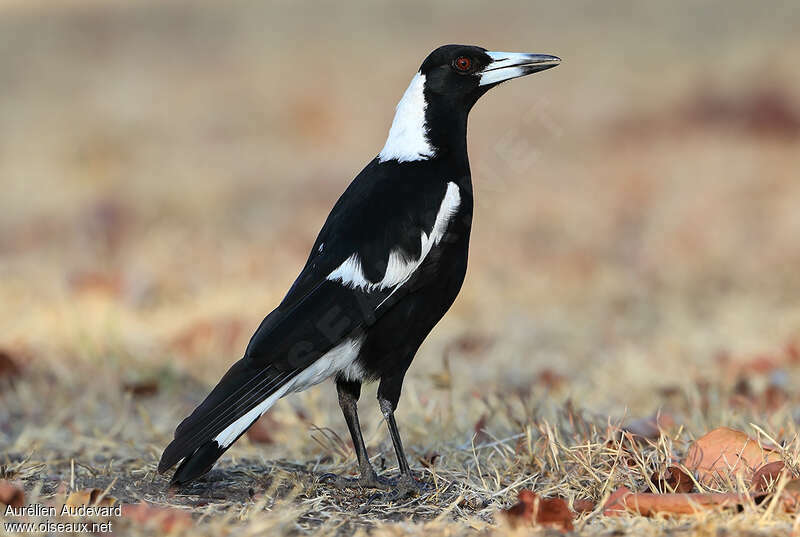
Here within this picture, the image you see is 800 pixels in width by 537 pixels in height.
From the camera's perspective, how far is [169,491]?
8.02 ft

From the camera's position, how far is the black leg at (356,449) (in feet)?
8.41

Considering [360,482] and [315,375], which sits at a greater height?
[315,375]

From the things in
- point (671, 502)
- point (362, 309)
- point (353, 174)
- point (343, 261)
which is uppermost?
point (353, 174)

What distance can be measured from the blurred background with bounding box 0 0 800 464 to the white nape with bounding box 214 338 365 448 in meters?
0.50

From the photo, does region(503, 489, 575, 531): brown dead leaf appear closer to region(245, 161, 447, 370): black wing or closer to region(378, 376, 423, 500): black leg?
region(378, 376, 423, 500): black leg

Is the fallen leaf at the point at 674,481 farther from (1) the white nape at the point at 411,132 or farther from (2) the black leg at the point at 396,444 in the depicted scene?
(1) the white nape at the point at 411,132

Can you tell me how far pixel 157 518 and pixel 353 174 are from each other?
5944 mm

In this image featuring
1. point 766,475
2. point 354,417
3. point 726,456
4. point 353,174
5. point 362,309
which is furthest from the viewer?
point 353,174

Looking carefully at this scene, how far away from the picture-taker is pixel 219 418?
7.82ft

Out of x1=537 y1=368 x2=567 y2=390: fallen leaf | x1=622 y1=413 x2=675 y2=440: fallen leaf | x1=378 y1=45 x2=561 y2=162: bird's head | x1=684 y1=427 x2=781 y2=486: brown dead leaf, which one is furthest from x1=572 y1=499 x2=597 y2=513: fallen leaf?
x1=537 y1=368 x2=567 y2=390: fallen leaf

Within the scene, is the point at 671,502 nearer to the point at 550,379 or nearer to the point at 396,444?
the point at 396,444

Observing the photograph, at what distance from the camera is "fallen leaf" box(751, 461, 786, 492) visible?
2.19 m

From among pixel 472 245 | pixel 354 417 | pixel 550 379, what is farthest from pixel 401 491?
pixel 472 245

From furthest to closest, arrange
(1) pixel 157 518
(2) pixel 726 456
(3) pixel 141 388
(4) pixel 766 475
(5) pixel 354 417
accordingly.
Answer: (3) pixel 141 388
(5) pixel 354 417
(2) pixel 726 456
(4) pixel 766 475
(1) pixel 157 518
